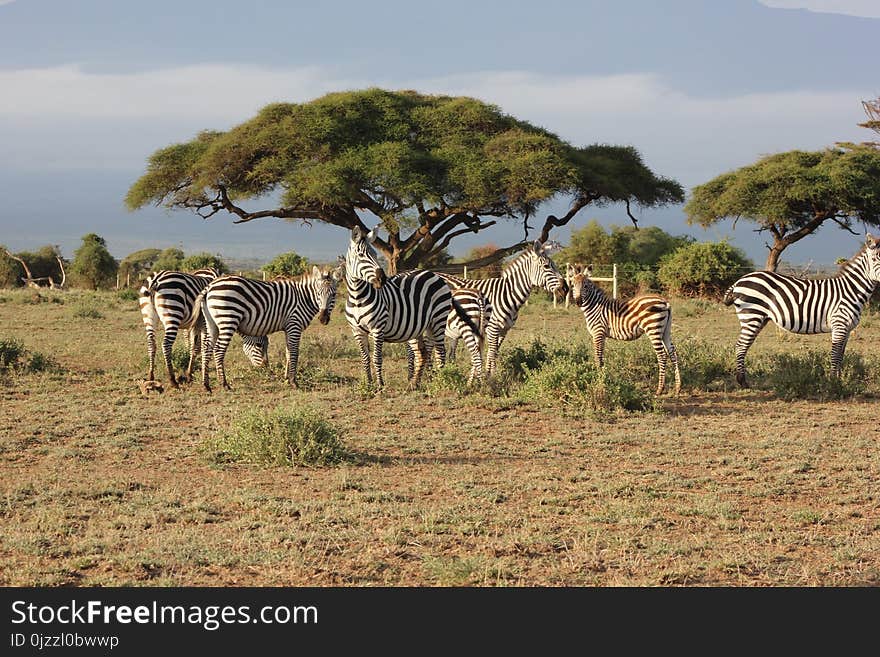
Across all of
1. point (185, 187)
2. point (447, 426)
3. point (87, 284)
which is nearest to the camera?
point (447, 426)

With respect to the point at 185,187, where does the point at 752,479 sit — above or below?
below

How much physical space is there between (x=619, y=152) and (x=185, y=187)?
46.0 feet

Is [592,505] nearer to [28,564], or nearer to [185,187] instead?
[28,564]

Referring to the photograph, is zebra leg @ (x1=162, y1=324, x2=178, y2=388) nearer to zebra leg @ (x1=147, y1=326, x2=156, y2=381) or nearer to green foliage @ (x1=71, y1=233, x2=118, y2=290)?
zebra leg @ (x1=147, y1=326, x2=156, y2=381)

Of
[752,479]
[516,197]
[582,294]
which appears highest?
[516,197]

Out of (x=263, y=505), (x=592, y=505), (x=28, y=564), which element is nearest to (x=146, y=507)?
(x=263, y=505)

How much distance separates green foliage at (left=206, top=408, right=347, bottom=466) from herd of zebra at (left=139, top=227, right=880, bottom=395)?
3.66m

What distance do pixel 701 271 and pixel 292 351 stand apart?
21.5 meters

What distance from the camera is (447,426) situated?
1032 centimetres

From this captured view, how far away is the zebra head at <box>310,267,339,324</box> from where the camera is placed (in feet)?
42.4

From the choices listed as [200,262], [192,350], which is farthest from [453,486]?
[200,262]

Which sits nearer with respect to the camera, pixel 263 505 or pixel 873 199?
pixel 263 505

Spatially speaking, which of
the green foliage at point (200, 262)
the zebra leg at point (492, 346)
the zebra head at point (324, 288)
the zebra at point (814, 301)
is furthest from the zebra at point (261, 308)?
the green foliage at point (200, 262)

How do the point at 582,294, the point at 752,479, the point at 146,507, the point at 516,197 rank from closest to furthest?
the point at 146,507 → the point at 752,479 → the point at 582,294 → the point at 516,197
